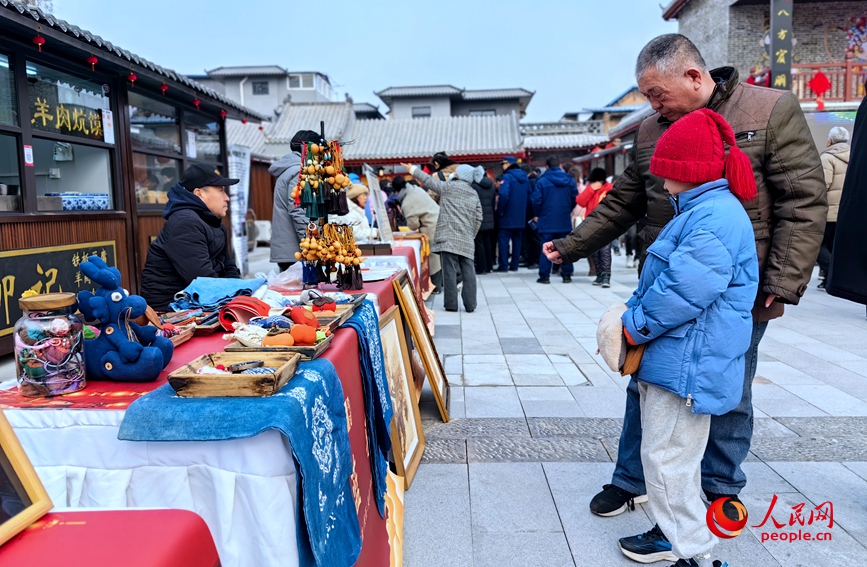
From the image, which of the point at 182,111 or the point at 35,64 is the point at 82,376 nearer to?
the point at 35,64

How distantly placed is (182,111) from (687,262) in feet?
27.4

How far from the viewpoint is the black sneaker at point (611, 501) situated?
2635 millimetres

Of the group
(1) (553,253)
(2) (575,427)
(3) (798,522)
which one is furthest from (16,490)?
(2) (575,427)

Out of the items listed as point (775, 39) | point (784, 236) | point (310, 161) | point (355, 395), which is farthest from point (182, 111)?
point (775, 39)

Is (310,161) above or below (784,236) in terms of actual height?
above

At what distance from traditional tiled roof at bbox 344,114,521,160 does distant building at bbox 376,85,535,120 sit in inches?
291

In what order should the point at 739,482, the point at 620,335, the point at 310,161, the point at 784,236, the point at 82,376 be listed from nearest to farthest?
the point at 82,376, the point at 620,335, the point at 784,236, the point at 739,482, the point at 310,161

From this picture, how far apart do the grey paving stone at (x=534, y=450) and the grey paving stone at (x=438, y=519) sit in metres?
0.21

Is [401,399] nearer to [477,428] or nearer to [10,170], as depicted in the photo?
[477,428]

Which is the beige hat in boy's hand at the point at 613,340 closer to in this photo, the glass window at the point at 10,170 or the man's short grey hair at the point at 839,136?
the glass window at the point at 10,170

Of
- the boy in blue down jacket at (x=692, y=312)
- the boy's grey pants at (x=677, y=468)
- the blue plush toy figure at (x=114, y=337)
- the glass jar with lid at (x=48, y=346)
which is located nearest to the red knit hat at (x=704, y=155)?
the boy in blue down jacket at (x=692, y=312)

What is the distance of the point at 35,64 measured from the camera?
561cm

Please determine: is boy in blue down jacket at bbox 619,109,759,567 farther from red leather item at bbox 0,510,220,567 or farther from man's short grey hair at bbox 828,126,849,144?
man's short grey hair at bbox 828,126,849,144

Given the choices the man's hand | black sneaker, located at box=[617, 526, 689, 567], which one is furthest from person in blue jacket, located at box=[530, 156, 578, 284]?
black sneaker, located at box=[617, 526, 689, 567]
